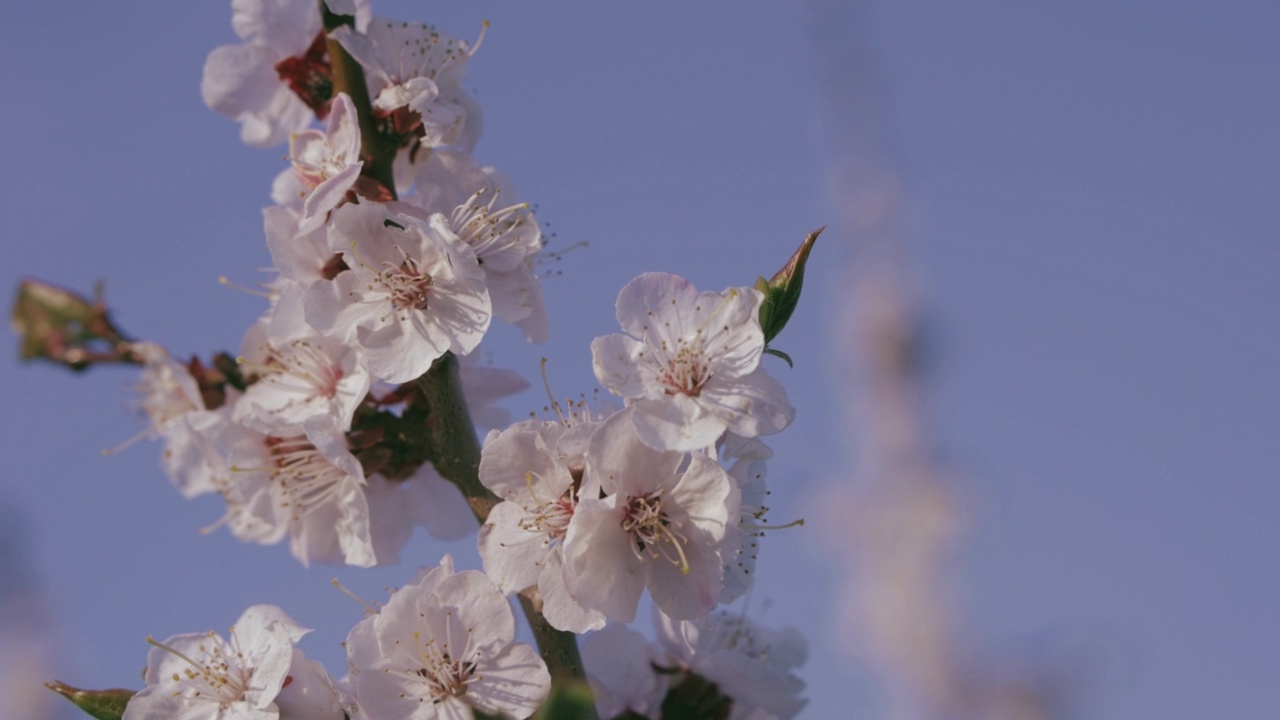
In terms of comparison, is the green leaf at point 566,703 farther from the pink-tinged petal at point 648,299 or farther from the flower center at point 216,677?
the flower center at point 216,677

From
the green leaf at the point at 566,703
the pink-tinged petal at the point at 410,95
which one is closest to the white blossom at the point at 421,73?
the pink-tinged petal at the point at 410,95

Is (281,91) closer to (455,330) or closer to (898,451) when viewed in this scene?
(455,330)

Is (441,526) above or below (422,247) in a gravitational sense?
below

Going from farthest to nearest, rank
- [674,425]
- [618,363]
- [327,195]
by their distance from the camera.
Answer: [327,195], [618,363], [674,425]

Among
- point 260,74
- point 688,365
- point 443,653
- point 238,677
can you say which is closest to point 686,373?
point 688,365

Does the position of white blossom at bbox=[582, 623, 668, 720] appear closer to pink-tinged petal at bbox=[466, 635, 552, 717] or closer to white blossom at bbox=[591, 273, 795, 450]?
pink-tinged petal at bbox=[466, 635, 552, 717]

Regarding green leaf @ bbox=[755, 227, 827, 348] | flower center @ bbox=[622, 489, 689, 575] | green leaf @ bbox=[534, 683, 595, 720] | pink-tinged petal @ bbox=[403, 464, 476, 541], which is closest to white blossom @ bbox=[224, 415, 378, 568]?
pink-tinged petal @ bbox=[403, 464, 476, 541]

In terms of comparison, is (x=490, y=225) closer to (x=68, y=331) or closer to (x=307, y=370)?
(x=307, y=370)

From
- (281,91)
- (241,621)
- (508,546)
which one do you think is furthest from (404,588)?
(281,91)

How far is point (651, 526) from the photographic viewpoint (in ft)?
6.54

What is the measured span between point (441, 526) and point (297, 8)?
1179 millimetres

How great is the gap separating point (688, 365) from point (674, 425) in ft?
0.56

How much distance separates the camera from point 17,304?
293 cm

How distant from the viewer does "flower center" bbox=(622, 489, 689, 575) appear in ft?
6.51
